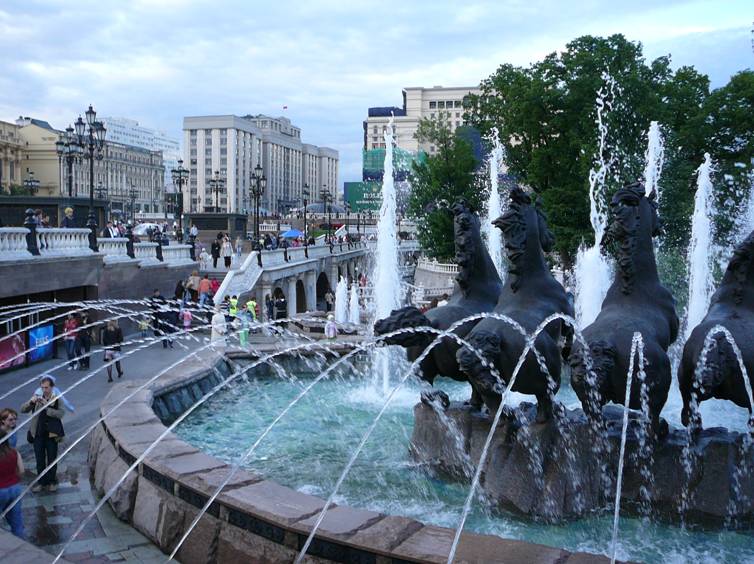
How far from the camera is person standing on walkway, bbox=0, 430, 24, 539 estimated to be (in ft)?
21.7

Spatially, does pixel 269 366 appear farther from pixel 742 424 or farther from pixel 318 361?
pixel 742 424

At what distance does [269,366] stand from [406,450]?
5.79 m

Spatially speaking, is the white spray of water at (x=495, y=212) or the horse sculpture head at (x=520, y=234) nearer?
the horse sculpture head at (x=520, y=234)

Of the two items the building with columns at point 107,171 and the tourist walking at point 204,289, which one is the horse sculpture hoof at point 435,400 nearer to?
the tourist walking at point 204,289

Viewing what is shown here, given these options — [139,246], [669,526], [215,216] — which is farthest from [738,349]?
[215,216]

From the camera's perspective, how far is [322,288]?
55.1 m

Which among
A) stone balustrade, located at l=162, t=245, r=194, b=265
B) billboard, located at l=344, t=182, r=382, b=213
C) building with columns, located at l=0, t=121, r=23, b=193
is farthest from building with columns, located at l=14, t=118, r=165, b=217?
stone balustrade, located at l=162, t=245, r=194, b=265

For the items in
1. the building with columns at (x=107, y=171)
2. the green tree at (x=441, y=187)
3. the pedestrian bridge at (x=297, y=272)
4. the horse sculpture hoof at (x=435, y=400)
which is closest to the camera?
the horse sculpture hoof at (x=435, y=400)

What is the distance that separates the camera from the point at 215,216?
167ft

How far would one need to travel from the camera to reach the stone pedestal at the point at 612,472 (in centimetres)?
690

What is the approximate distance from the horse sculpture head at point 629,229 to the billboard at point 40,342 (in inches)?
531

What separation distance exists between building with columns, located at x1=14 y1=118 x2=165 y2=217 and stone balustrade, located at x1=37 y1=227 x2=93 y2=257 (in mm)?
67358

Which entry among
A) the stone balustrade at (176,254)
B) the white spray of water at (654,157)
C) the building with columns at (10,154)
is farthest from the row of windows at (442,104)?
the stone balustrade at (176,254)

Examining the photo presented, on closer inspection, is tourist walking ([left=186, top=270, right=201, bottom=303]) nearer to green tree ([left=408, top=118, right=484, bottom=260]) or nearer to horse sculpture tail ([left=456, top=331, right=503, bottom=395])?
green tree ([left=408, top=118, right=484, bottom=260])
